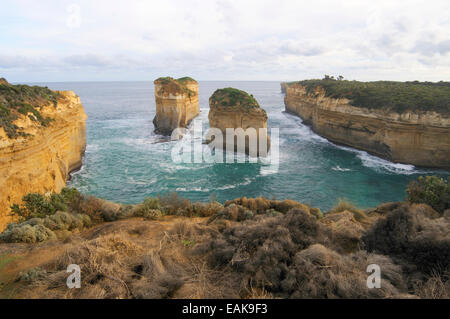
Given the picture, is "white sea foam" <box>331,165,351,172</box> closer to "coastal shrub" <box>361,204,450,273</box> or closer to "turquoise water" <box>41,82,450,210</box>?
"turquoise water" <box>41,82,450,210</box>

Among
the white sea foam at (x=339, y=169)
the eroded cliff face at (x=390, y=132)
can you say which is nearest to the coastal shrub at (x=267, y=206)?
the white sea foam at (x=339, y=169)

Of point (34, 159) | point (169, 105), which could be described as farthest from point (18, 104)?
point (169, 105)

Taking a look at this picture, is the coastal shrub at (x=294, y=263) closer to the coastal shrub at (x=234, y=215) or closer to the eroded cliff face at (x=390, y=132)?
the coastal shrub at (x=234, y=215)

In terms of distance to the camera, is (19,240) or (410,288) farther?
(19,240)

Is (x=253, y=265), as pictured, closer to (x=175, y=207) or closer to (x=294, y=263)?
(x=294, y=263)

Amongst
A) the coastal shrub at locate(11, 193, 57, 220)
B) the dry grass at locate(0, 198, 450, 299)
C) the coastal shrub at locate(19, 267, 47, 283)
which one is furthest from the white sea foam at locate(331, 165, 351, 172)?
the coastal shrub at locate(19, 267, 47, 283)

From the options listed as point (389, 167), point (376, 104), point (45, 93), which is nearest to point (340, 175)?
point (389, 167)
